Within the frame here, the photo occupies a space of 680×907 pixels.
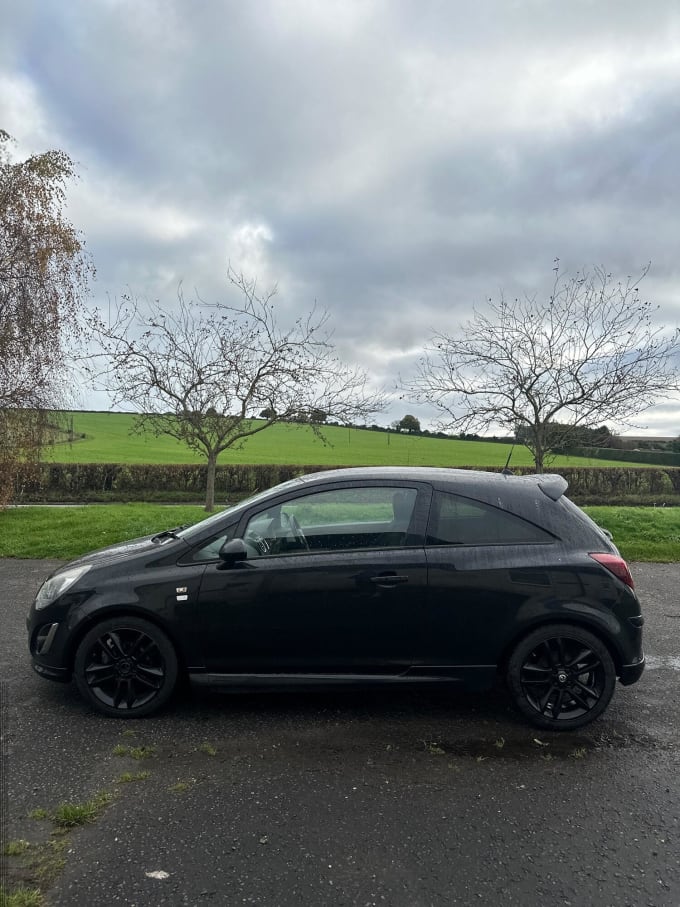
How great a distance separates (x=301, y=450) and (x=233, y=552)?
159 ft

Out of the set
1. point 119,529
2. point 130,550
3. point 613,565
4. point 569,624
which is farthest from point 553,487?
point 119,529

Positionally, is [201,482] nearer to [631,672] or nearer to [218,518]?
[218,518]

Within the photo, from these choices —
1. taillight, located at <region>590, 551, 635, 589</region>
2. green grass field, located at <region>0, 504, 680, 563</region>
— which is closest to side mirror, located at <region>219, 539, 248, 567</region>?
taillight, located at <region>590, 551, 635, 589</region>

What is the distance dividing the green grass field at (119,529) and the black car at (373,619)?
5.93m

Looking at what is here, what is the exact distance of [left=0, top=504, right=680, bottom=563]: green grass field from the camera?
30.7 ft

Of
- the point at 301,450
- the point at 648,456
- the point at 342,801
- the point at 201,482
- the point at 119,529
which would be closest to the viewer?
the point at 342,801

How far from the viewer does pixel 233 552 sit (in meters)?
3.67

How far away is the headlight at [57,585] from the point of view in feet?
12.6

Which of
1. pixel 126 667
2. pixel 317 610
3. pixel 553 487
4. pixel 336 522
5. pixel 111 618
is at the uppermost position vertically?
pixel 553 487

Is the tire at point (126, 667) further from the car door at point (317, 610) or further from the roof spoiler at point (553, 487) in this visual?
the roof spoiler at point (553, 487)

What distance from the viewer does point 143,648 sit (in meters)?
3.72

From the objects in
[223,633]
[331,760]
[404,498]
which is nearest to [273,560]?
[223,633]

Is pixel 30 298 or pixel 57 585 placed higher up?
pixel 30 298

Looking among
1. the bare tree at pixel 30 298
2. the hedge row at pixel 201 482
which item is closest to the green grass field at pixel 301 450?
the hedge row at pixel 201 482
